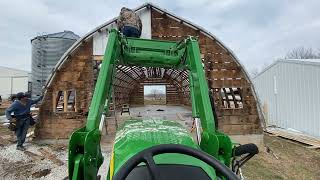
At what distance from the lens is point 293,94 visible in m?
16.8

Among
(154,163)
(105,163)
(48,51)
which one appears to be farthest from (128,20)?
(48,51)

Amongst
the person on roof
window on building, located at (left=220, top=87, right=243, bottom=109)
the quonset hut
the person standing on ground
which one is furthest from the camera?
window on building, located at (left=220, top=87, right=243, bottom=109)

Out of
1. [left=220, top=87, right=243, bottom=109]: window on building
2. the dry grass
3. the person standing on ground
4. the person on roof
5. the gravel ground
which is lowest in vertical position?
the dry grass

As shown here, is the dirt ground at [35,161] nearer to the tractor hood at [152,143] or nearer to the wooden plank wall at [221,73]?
the tractor hood at [152,143]

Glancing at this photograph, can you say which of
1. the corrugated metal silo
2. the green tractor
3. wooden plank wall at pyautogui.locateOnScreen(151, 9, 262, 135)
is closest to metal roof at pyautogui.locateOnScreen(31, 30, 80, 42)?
the corrugated metal silo

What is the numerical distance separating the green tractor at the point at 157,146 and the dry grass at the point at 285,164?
500 cm

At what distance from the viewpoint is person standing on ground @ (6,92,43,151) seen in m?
9.74

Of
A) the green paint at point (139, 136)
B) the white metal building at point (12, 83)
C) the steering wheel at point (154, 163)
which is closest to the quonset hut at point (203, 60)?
the green paint at point (139, 136)

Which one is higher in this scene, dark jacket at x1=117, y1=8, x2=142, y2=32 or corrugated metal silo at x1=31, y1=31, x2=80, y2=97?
corrugated metal silo at x1=31, y1=31, x2=80, y2=97

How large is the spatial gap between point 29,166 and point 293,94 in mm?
13387

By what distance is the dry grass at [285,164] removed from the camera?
8320 mm

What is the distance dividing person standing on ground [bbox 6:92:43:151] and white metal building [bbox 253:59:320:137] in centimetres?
907

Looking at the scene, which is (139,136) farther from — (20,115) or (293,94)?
(293,94)

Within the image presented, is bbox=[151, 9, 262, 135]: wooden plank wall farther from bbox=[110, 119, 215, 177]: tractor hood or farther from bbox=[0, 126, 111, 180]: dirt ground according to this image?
bbox=[110, 119, 215, 177]: tractor hood
